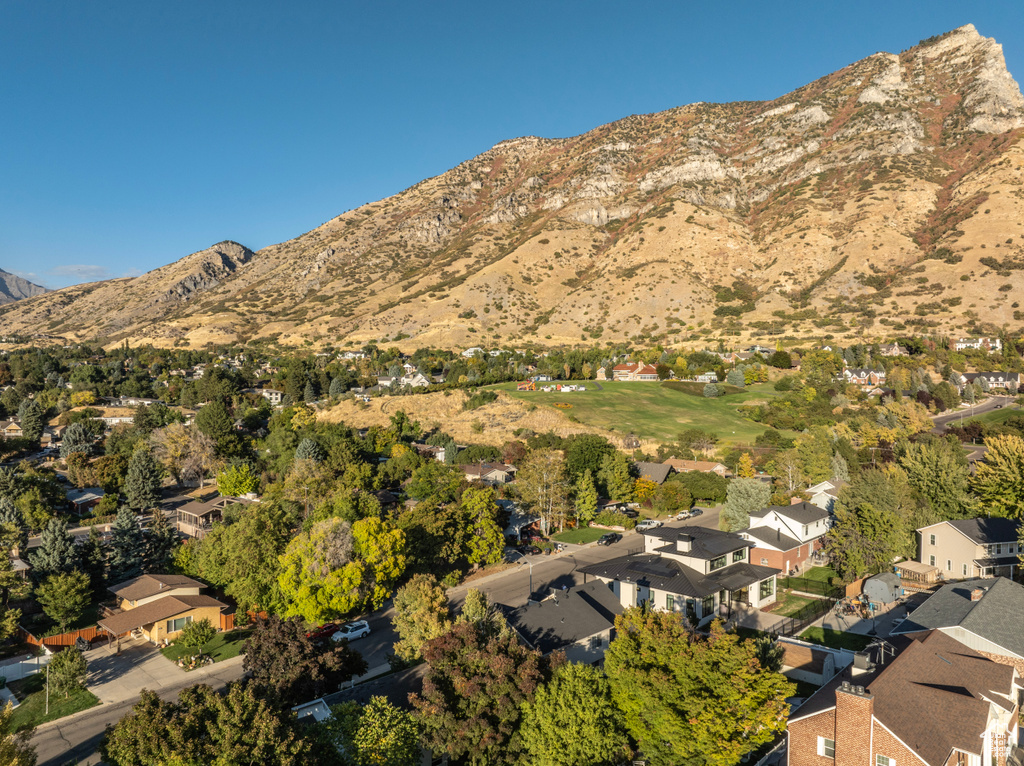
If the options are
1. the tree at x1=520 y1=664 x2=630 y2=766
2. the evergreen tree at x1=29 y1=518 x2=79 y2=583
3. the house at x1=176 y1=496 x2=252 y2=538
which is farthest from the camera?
the house at x1=176 y1=496 x2=252 y2=538

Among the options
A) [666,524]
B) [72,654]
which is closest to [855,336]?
[666,524]

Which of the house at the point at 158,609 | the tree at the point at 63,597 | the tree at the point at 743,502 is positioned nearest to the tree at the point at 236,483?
the house at the point at 158,609

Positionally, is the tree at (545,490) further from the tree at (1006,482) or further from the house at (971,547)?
the tree at (1006,482)

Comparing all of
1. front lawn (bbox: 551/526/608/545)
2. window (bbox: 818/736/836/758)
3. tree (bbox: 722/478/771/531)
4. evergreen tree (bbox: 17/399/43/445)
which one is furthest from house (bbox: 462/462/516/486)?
evergreen tree (bbox: 17/399/43/445)

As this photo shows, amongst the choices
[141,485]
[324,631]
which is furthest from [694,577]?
[141,485]

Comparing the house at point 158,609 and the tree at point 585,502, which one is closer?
the house at point 158,609

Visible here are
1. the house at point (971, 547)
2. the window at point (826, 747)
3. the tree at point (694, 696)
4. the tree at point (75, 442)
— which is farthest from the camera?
the tree at point (75, 442)

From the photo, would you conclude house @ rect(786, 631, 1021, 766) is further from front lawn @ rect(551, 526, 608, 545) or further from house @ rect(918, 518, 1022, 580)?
front lawn @ rect(551, 526, 608, 545)
